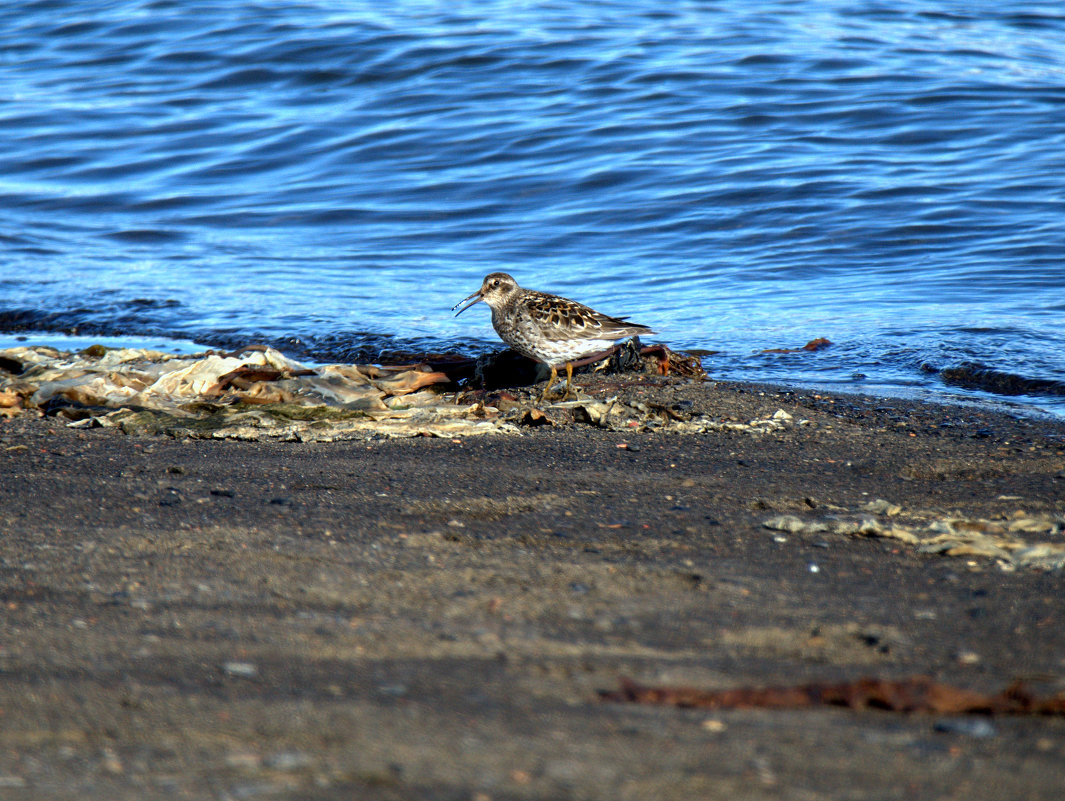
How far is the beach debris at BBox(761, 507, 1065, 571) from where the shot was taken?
3.31m

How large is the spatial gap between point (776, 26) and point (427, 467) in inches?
622

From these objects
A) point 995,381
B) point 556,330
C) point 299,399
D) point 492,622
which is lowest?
point 995,381

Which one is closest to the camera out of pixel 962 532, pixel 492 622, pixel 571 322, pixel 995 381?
pixel 492 622

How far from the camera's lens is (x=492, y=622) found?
2650mm

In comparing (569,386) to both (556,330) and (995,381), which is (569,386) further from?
(995,381)

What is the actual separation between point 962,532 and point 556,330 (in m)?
3.24

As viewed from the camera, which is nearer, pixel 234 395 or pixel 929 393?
pixel 234 395

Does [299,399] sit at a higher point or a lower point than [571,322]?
lower

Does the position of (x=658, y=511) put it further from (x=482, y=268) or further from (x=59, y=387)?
(x=482, y=268)

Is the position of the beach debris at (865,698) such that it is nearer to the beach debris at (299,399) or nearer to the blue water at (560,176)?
the beach debris at (299,399)

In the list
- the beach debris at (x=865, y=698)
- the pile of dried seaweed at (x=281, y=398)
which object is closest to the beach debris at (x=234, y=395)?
the pile of dried seaweed at (x=281, y=398)

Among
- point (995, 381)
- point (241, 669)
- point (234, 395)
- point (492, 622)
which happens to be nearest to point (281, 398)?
point (234, 395)

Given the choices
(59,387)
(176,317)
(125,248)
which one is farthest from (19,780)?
(125,248)

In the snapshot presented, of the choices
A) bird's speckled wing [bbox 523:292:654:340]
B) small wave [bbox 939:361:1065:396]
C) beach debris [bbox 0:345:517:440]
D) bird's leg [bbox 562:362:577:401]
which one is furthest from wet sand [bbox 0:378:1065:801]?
small wave [bbox 939:361:1065:396]
